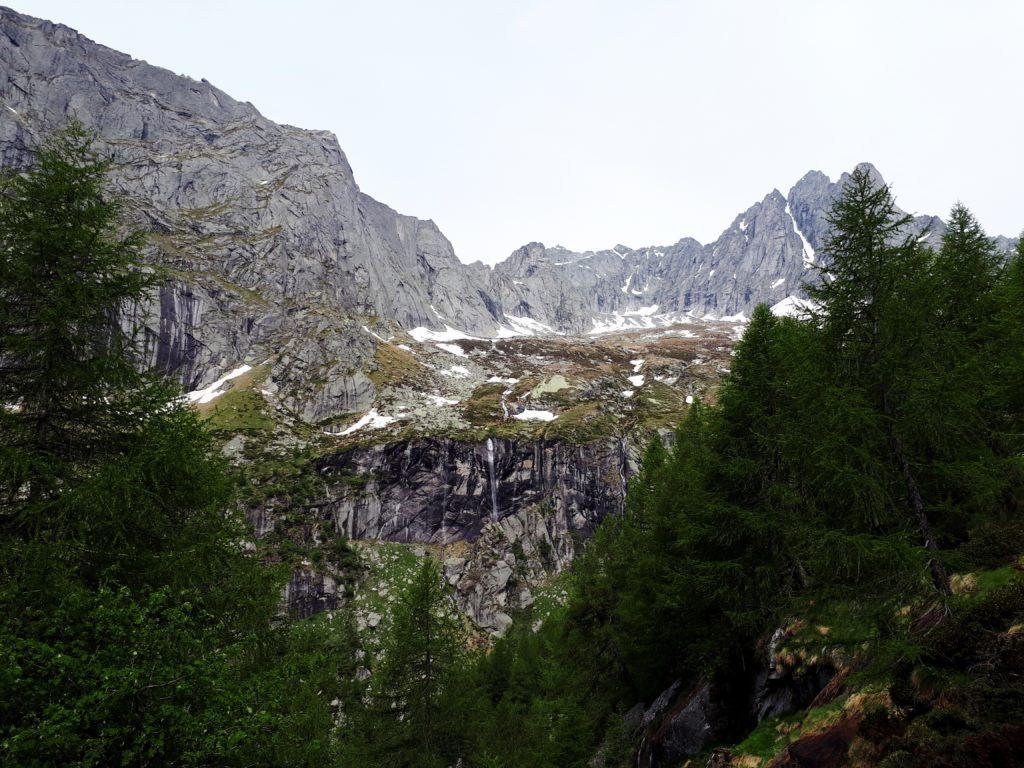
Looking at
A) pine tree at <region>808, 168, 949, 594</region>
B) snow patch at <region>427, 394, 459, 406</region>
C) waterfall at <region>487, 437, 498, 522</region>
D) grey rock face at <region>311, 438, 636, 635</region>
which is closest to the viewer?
pine tree at <region>808, 168, 949, 594</region>

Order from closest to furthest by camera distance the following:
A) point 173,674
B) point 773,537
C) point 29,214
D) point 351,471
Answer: point 173,674, point 29,214, point 773,537, point 351,471

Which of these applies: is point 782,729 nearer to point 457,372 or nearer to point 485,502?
point 485,502

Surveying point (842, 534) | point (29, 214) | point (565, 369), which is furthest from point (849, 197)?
point (565, 369)

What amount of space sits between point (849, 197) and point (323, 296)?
629 feet

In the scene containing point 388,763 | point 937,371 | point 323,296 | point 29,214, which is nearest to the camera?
point 29,214

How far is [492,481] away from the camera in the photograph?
371 feet

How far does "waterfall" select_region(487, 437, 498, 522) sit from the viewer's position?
110812 millimetres

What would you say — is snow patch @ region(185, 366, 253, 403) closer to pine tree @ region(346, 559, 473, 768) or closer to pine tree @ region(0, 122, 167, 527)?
pine tree @ region(346, 559, 473, 768)

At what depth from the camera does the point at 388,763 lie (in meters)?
23.1

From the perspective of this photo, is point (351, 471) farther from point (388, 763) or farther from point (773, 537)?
point (773, 537)

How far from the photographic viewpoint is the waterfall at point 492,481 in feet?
364

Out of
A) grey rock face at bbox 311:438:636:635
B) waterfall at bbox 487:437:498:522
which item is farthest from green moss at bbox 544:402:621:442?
waterfall at bbox 487:437:498:522

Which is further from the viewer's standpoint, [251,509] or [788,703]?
[251,509]

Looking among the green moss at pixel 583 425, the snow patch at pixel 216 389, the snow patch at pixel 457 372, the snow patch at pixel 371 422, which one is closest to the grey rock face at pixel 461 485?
the green moss at pixel 583 425
